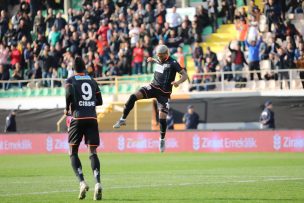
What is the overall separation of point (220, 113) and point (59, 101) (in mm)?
8778

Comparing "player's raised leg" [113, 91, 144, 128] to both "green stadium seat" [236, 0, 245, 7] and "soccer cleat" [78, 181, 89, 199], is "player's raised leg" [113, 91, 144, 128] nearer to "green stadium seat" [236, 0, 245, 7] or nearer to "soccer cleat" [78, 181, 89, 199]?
"soccer cleat" [78, 181, 89, 199]

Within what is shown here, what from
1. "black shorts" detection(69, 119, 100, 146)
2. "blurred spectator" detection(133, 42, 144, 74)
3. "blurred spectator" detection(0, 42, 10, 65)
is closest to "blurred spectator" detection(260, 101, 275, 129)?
"blurred spectator" detection(133, 42, 144, 74)

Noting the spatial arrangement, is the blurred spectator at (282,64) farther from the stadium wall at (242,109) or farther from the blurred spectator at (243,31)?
the blurred spectator at (243,31)

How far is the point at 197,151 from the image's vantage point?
35094mm

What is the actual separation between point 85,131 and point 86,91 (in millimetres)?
708

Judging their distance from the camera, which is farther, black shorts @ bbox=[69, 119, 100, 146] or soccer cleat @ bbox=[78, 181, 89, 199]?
black shorts @ bbox=[69, 119, 100, 146]

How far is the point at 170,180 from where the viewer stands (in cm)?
1942

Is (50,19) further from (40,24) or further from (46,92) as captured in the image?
(46,92)

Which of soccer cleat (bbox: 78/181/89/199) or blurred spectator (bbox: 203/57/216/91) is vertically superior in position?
blurred spectator (bbox: 203/57/216/91)

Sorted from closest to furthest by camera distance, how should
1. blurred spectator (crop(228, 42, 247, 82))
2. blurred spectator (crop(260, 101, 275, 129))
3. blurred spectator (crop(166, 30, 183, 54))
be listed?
1. blurred spectator (crop(260, 101, 275, 129))
2. blurred spectator (crop(228, 42, 247, 82))
3. blurred spectator (crop(166, 30, 183, 54))

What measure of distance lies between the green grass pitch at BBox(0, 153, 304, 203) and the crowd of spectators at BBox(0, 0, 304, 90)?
8979 mm

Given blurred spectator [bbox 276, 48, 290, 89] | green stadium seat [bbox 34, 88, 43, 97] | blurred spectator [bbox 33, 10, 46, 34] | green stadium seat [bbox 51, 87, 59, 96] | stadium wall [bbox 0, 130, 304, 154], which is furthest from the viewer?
blurred spectator [bbox 33, 10, 46, 34]

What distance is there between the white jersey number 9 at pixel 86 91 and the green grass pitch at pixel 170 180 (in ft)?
5.69

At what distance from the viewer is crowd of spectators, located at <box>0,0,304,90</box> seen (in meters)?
37.0
